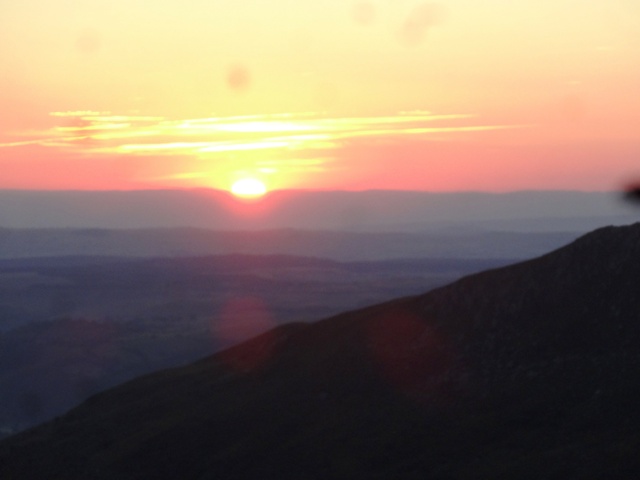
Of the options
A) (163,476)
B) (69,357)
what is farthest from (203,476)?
(69,357)

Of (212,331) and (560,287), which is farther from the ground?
(212,331)

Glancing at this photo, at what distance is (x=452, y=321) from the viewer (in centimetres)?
4353

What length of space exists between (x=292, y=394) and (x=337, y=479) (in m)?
10.4

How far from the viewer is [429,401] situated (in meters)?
38.8

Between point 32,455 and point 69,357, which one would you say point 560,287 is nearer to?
point 32,455

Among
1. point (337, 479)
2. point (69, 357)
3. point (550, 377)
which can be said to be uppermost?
point (69, 357)

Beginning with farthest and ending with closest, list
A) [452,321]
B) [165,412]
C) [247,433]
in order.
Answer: [165,412], [452,321], [247,433]

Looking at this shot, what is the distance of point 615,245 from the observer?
40.4 meters

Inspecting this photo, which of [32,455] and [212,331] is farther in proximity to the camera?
[212,331]

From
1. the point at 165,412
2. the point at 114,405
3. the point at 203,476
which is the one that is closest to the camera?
the point at 203,476

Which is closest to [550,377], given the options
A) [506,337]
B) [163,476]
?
[506,337]

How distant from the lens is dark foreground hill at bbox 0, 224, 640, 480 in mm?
33031

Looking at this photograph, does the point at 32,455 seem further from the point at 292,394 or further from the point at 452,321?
the point at 452,321

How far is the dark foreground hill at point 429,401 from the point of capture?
33031 millimetres
